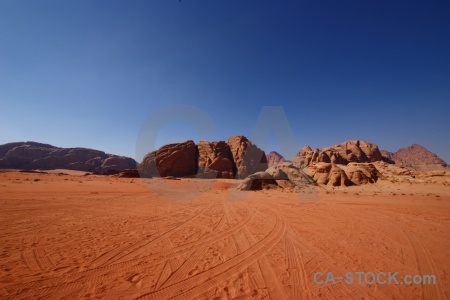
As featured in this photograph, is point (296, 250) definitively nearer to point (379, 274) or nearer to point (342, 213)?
point (379, 274)

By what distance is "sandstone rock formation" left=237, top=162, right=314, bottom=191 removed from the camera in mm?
23344

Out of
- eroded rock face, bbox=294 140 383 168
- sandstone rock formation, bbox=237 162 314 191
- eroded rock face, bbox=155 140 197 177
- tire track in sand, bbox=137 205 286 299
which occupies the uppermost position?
eroded rock face, bbox=294 140 383 168

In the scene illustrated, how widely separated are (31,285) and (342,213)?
1251 centimetres

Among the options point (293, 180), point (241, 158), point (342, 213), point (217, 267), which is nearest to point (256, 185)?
point (293, 180)

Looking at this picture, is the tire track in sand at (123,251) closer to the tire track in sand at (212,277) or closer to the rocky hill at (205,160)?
the tire track in sand at (212,277)

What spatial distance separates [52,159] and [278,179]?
96.5m

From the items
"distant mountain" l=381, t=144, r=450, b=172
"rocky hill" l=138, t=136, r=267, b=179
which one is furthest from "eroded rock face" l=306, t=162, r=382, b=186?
"distant mountain" l=381, t=144, r=450, b=172

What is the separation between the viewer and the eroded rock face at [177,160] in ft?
174

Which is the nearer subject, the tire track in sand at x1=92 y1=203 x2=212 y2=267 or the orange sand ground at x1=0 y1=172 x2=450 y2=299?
the orange sand ground at x1=0 y1=172 x2=450 y2=299

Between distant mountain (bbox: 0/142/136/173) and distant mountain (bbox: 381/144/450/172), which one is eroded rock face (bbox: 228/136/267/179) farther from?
distant mountain (bbox: 381/144/450/172)

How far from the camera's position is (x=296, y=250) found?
573 centimetres

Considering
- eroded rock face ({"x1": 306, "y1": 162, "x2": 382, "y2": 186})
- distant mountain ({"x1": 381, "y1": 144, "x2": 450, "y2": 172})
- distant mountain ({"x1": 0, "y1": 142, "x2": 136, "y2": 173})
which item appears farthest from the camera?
distant mountain ({"x1": 381, "y1": 144, "x2": 450, "y2": 172})

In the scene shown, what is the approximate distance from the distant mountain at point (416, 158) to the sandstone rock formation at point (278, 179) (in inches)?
4860

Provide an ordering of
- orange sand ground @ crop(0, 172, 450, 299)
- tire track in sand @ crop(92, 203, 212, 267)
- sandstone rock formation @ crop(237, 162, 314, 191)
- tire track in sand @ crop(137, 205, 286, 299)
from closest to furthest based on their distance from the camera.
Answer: tire track in sand @ crop(137, 205, 286, 299), orange sand ground @ crop(0, 172, 450, 299), tire track in sand @ crop(92, 203, 212, 267), sandstone rock formation @ crop(237, 162, 314, 191)
